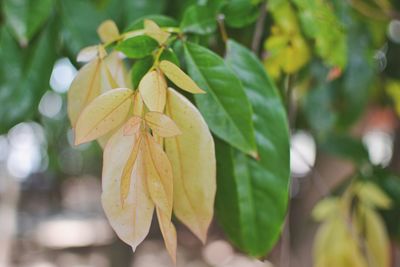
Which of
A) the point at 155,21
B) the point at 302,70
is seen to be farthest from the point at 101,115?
the point at 302,70

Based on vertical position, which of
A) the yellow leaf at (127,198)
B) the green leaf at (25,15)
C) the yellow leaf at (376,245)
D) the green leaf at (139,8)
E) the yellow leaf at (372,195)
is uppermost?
the green leaf at (25,15)

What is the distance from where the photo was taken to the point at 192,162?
33cm

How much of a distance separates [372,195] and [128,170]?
54 cm

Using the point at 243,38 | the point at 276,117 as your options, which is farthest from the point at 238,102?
the point at 243,38

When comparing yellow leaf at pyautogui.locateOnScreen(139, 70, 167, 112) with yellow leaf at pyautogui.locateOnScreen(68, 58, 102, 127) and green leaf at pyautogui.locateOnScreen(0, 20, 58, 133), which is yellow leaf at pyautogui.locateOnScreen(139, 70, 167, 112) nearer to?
yellow leaf at pyautogui.locateOnScreen(68, 58, 102, 127)

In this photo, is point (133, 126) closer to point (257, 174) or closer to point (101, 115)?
point (101, 115)

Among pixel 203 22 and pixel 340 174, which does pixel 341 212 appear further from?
pixel 340 174

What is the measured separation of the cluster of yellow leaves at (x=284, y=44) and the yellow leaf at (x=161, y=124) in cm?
26

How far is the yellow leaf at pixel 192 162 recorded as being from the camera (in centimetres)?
32

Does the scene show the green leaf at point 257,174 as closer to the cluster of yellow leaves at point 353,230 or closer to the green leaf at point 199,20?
the green leaf at point 199,20

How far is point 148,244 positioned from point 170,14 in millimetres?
4072

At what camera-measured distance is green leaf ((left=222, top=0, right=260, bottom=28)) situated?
17.6 inches

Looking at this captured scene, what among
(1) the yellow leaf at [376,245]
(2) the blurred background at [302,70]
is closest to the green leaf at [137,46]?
(2) the blurred background at [302,70]

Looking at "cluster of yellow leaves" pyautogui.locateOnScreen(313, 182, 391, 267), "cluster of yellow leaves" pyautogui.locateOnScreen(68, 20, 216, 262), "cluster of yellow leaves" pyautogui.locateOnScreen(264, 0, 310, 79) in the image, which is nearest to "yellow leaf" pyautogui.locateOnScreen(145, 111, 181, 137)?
"cluster of yellow leaves" pyautogui.locateOnScreen(68, 20, 216, 262)
